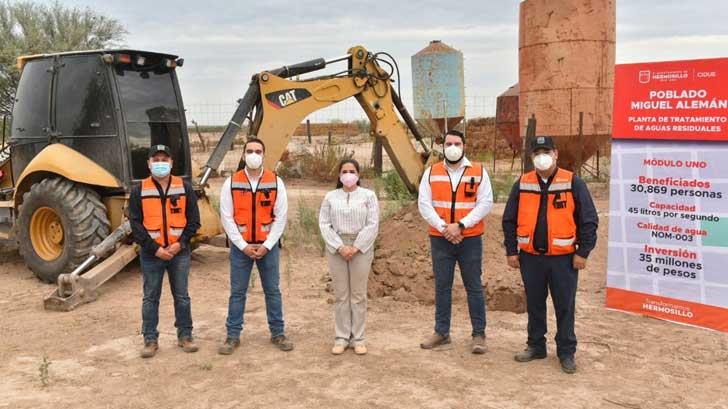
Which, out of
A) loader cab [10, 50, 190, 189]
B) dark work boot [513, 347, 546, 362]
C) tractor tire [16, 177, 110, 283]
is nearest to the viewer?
dark work boot [513, 347, 546, 362]

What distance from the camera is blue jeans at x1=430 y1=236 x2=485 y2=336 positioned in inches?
210

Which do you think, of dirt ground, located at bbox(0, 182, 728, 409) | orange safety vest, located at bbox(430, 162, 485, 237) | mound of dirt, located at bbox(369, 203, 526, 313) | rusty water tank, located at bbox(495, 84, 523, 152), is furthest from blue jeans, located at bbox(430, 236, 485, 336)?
rusty water tank, located at bbox(495, 84, 523, 152)

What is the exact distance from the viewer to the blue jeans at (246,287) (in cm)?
547

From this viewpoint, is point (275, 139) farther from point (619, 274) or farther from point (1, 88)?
point (1, 88)

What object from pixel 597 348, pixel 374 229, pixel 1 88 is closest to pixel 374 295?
pixel 374 229

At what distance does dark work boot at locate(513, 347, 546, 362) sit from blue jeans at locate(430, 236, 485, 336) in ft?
1.15

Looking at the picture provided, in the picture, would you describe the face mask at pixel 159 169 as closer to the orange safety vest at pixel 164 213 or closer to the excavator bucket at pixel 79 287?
the orange safety vest at pixel 164 213

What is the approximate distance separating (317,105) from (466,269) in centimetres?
343

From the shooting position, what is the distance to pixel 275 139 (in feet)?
25.9

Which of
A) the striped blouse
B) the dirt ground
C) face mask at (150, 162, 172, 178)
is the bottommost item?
the dirt ground

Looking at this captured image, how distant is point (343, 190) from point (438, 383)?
1631mm

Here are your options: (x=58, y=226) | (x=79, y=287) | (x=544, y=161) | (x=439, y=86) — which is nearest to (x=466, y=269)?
(x=544, y=161)

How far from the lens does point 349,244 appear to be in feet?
17.5

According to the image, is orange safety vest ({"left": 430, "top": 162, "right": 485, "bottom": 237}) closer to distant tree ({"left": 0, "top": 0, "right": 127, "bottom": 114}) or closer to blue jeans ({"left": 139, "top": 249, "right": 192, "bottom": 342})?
blue jeans ({"left": 139, "top": 249, "right": 192, "bottom": 342})
